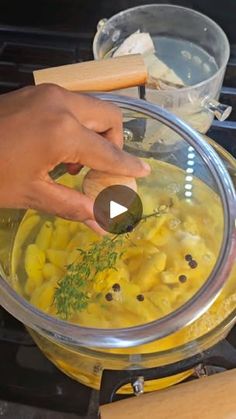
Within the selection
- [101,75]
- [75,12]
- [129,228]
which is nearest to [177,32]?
[75,12]

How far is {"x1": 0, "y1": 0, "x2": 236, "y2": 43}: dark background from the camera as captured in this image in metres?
1.03

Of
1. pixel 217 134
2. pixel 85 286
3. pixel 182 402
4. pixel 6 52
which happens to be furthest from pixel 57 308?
pixel 6 52

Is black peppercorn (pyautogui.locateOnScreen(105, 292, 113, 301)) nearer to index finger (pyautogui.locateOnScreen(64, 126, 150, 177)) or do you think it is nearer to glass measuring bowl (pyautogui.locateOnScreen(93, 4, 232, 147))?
index finger (pyautogui.locateOnScreen(64, 126, 150, 177))

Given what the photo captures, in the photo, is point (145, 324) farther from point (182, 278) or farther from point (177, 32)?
point (177, 32)

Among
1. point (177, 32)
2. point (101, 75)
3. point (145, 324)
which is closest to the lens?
point (145, 324)

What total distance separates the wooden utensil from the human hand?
17cm

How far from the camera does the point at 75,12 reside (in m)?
1.04

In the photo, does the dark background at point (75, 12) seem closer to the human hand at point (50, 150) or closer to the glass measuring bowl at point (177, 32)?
the glass measuring bowl at point (177, 32)

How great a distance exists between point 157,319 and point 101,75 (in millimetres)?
262

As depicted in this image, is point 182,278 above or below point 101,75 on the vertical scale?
below

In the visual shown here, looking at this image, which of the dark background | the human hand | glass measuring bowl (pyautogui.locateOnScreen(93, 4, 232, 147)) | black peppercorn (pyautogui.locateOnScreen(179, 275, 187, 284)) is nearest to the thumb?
the human hand

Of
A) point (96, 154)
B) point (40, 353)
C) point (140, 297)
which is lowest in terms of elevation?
point (40, 353)

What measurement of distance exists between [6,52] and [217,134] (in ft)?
1.16

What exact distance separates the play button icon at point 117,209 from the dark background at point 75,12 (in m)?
0.49
